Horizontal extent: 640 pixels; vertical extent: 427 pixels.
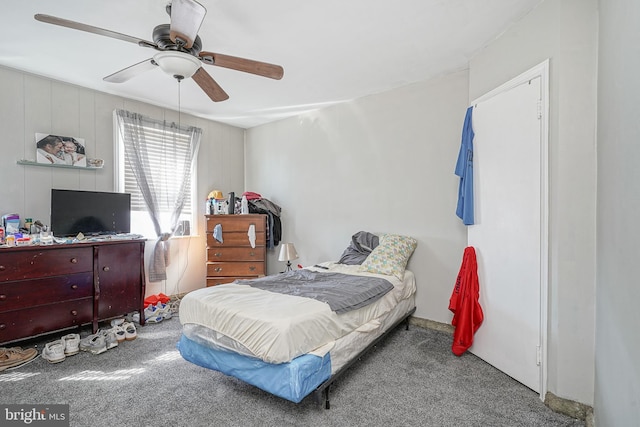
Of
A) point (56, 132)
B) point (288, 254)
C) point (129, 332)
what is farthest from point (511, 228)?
point (56, 132)

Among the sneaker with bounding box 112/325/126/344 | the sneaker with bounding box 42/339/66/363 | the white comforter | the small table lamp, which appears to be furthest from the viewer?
the small table lamp

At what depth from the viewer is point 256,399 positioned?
6.50 feet

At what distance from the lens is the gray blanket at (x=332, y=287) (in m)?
2.14

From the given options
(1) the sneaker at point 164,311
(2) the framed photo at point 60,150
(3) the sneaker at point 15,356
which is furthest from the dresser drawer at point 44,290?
(2) the framed photo at point 60,150

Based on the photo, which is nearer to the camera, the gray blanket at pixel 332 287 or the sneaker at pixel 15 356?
the gray blanket at pixel 332 287

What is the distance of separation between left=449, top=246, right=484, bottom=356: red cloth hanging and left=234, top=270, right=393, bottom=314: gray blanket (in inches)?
23.7

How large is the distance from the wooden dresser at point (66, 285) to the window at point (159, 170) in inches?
31.9

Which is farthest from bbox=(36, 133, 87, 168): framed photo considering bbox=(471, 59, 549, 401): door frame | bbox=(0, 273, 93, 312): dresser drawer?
bbox=(471, 59, 549, 401): door frame

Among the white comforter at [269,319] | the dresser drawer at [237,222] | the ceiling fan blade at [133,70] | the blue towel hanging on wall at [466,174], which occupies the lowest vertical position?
the white comforter at [269,319]

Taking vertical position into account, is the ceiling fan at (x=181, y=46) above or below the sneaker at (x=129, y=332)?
above

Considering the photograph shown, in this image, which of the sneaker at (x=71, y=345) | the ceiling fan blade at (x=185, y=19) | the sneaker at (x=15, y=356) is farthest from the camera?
the sneaker at (x=71, y=345)

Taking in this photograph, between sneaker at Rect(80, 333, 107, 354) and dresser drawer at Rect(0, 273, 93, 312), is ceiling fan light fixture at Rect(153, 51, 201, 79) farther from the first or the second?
sneaker at Rect(80, 333, 107, 354)

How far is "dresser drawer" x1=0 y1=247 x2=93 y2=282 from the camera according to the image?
99.3 inches

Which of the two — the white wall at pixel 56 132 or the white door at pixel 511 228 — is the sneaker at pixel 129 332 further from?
the white door at pixel 511 228
